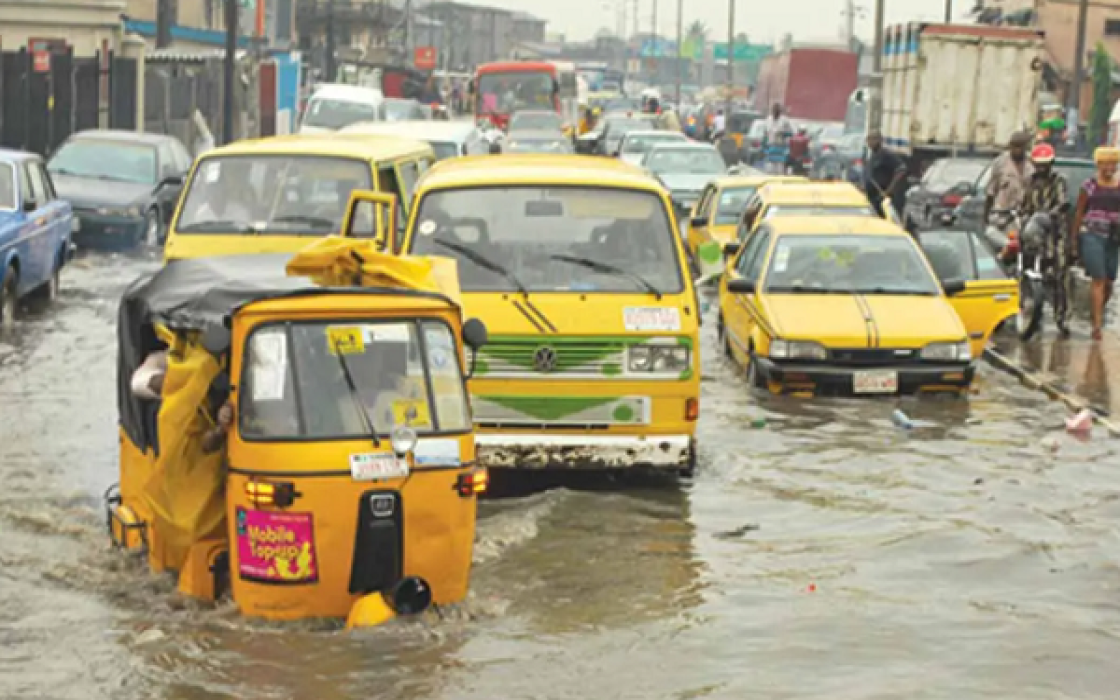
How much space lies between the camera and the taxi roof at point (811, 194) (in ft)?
69.8

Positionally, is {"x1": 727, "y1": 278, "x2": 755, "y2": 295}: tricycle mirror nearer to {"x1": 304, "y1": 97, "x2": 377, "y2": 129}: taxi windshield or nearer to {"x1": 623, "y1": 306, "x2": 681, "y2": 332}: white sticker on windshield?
Result: {"x1": 623, "y1": 306, "x2": 681, "y2": 332}: white sticker on windshield

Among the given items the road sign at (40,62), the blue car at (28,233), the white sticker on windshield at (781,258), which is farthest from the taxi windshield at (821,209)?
the road sign at (40,62)

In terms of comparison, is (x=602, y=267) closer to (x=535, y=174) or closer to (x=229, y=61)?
(x=535, y=174)

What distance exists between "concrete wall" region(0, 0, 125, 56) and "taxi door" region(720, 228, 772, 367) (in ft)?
91.3

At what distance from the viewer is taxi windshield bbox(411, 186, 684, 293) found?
12.8m

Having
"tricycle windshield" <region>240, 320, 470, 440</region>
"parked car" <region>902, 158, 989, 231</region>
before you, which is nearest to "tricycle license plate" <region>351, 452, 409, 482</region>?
"tricycle windshield" <region>240, 320, 470, 440</region>

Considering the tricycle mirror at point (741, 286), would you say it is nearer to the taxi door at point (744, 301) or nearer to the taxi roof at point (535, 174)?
the taxi door at point (744, 301)

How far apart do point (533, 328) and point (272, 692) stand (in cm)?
418

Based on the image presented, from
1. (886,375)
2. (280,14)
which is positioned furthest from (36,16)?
(280,14)

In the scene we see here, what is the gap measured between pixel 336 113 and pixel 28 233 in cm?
2606

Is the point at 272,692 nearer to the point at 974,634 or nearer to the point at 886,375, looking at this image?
the point at 974,634

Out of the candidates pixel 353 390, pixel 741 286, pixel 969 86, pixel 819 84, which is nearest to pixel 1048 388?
pixel 741 286

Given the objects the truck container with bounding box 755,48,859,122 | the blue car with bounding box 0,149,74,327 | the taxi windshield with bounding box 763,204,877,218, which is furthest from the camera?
the truck container with bounding box 755,48,859,122

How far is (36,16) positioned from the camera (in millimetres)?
44656
